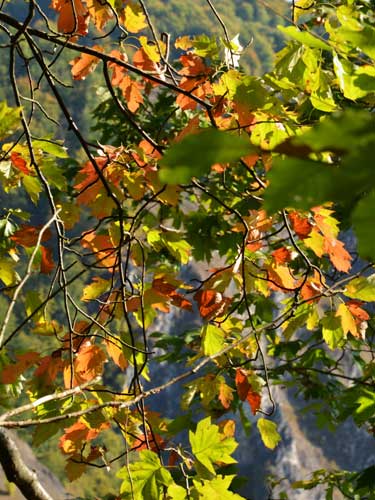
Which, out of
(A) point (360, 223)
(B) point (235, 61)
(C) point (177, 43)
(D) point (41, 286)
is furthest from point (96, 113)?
(D) point (41, 286)

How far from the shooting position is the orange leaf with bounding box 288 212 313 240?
1.65m

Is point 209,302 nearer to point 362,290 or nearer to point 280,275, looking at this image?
point 280,275

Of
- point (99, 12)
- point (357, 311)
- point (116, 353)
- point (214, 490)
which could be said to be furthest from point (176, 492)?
point (99, 12)

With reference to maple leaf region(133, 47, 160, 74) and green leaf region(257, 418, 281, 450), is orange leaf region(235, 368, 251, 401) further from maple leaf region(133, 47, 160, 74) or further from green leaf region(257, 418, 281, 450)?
maple leaf region(133, 47, 160, 74)

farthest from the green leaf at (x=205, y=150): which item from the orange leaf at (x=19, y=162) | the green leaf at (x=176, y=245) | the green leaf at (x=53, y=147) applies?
the green leaf at (x=176, y=245)

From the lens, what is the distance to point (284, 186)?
0.32 m

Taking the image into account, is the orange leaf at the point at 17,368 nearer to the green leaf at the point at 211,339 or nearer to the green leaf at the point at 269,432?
the green leaf at the point at 211,339

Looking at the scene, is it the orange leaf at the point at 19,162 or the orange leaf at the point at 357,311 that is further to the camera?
the orange leaf at the point at 357,311

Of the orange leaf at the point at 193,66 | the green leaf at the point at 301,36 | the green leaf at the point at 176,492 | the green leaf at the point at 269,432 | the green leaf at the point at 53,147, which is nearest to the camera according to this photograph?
the green leaf at the point at 301,36

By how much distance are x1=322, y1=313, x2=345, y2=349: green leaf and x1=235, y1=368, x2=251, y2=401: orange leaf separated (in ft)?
0.94

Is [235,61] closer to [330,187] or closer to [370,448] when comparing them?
[330,187]

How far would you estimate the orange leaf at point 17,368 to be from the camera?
5.14 ft

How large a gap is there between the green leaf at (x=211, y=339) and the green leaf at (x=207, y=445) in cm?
41

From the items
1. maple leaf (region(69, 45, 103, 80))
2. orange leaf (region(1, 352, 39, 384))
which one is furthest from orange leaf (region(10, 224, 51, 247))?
maple leaf (region(69, 45, 103, 80))
